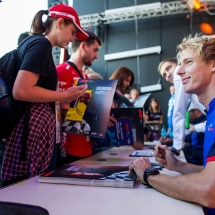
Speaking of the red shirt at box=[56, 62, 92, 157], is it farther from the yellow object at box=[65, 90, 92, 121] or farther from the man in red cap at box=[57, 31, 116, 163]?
the yellow object at box=[65, 90, 92, 121]

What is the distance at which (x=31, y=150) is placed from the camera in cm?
104

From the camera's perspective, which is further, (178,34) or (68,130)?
(178,34)

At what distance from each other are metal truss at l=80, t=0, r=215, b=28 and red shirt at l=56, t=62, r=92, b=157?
603 cm

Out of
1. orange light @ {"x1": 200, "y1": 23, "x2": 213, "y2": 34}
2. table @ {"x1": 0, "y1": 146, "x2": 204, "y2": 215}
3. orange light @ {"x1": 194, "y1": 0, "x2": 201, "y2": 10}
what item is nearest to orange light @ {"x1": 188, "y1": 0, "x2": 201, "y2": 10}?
orange light @ {"x1": 194, "y1": 0, "x2": 201, "y2": 10}

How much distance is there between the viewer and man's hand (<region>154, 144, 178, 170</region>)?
1101 millimetres

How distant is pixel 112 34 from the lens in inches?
302

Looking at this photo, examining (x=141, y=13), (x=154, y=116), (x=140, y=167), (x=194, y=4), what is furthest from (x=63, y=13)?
(x=194, y=4)

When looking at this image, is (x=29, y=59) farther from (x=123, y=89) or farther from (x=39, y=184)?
(x=123, y=89)

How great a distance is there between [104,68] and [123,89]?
17.2ft

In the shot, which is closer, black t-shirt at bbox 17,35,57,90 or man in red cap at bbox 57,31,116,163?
black t-shirt at bbox 17,35,57,90

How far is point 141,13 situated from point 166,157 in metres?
6.52

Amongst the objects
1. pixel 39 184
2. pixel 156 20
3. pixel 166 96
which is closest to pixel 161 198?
pixel 39 184

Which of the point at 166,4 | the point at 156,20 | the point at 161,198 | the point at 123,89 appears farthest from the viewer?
the point at 156,20

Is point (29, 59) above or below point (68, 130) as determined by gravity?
above
